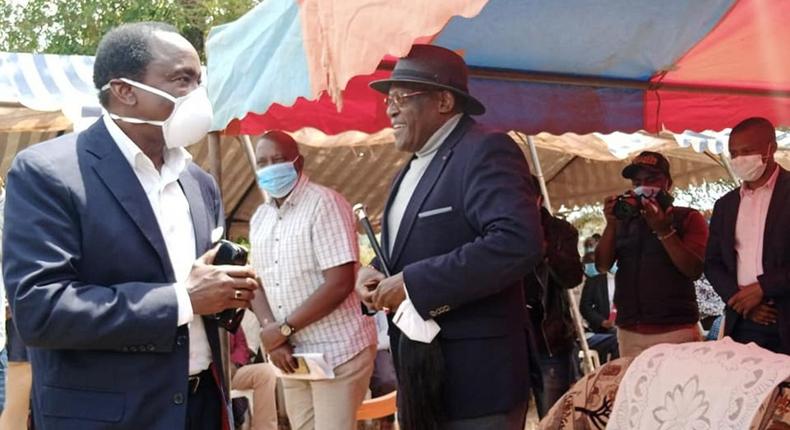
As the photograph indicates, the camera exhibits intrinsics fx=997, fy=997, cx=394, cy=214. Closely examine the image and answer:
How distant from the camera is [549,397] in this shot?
5.68 meters

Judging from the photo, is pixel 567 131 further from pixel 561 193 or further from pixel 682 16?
pixel 561 193

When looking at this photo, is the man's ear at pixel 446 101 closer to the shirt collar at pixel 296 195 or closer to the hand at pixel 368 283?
the hand at pixel 368 283

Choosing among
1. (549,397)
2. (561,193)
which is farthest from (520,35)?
(561,193)

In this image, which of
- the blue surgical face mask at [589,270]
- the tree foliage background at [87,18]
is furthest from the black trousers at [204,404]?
the tree foliage background at [87,18]

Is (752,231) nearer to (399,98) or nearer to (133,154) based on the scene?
(399,98)

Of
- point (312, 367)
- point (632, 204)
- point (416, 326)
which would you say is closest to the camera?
point (416, 326)

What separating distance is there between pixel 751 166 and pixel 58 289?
384 centimetres

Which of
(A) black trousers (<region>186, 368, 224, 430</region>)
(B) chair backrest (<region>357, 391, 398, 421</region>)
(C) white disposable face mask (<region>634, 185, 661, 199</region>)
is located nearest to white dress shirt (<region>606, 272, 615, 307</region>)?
(B) chair backrest (<region>357, 391, 398, 421</region>)

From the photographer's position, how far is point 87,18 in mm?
18438

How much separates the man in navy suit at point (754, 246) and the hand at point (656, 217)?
308 mm

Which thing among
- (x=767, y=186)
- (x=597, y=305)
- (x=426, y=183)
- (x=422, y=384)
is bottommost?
(x=597, y=305)

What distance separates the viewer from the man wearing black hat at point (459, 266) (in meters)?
3.32

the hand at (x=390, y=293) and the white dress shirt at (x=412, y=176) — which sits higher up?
the white dress shirt at (x=412, y=176)

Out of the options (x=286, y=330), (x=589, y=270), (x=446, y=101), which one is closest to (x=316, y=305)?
(x=286, y=330)
